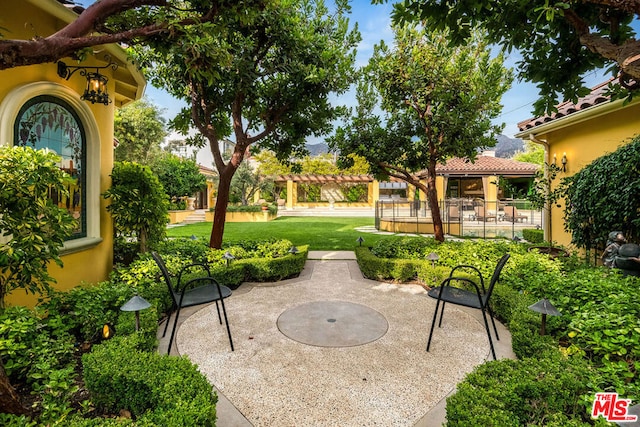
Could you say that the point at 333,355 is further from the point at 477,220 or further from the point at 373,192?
the point at 373,192

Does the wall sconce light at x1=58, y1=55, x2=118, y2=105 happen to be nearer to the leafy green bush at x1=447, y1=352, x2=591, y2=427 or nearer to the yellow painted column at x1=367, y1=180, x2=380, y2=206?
the leafy green bush at x1=447, y1=352, x2=591, y2=427

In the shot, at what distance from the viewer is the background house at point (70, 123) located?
3752mm

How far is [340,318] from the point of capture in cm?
454

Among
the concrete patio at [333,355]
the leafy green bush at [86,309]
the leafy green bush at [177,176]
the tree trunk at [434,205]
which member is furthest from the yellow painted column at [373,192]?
the leafy green bush at [86,309]

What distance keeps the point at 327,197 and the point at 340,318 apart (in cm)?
3128

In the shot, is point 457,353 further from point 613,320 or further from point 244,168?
point 244,168

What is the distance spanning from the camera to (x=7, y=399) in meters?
1.99

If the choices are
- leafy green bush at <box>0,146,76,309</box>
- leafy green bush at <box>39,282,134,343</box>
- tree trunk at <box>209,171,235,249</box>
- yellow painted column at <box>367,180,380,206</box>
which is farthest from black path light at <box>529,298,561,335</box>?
yellow painted column at <box>367,180,380,206</box>

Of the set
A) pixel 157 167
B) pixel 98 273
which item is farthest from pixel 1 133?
pixel 157 167

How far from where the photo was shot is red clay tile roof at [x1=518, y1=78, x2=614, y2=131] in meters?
5.66

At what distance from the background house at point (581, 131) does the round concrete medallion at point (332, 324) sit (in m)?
4.62

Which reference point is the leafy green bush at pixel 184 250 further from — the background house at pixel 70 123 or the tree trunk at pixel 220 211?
the background house at pixel 70 123

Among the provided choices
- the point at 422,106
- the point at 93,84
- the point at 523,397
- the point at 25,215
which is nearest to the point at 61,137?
the point at 93,84

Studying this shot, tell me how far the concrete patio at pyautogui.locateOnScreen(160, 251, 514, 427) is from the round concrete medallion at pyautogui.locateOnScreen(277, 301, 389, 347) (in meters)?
0.01
